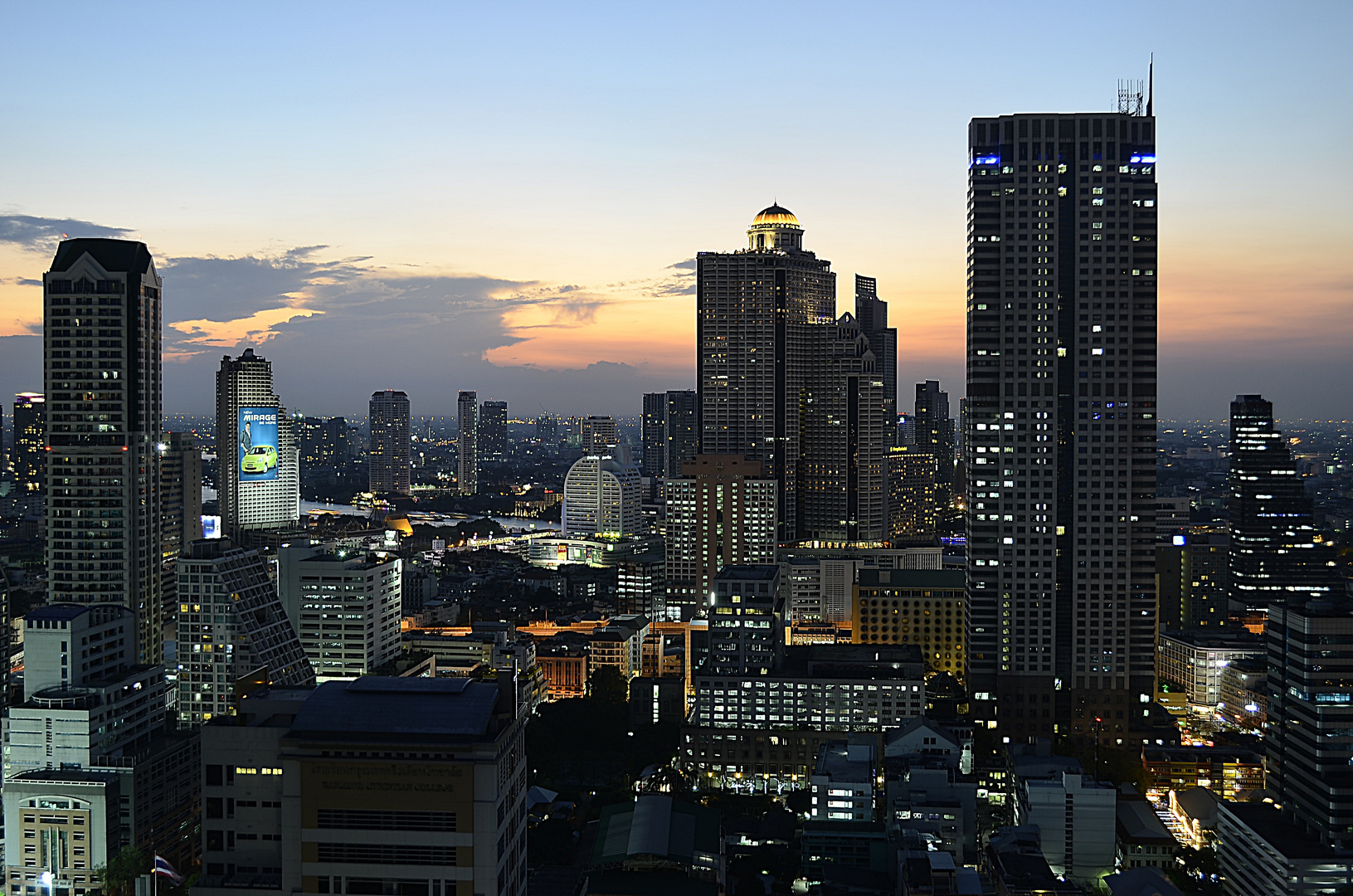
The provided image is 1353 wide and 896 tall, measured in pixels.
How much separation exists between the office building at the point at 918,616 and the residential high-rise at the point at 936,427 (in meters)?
60.7

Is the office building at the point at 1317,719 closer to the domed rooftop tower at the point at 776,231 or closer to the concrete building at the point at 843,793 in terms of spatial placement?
the concrete building at the point at 843,793

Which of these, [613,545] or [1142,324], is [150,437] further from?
[613,545]

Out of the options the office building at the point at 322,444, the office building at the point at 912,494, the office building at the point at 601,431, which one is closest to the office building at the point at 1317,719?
the office building at the point at 912,494

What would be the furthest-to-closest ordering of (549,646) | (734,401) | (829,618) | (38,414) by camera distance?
1. (38,414)
2. (734,401)
3. (829,618)
4. (549,646)

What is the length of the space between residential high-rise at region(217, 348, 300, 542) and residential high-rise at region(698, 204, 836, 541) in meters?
46.0

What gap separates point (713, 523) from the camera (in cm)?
7275

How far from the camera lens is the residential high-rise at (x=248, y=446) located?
109m

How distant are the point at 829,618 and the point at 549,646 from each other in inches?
640

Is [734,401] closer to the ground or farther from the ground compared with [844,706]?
farther from the ground

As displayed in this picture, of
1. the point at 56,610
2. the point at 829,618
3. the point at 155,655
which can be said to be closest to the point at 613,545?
the point at 829,618

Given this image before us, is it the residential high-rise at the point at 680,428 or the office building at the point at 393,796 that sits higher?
the residential high-rise at the point at 680,428

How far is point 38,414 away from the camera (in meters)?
102

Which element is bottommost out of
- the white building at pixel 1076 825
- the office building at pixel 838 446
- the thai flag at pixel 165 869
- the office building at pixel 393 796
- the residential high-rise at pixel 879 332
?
the white building at pixel 1076 825

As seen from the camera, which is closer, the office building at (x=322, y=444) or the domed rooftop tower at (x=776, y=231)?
the domed rooftop tower at (x=776, y=231)
